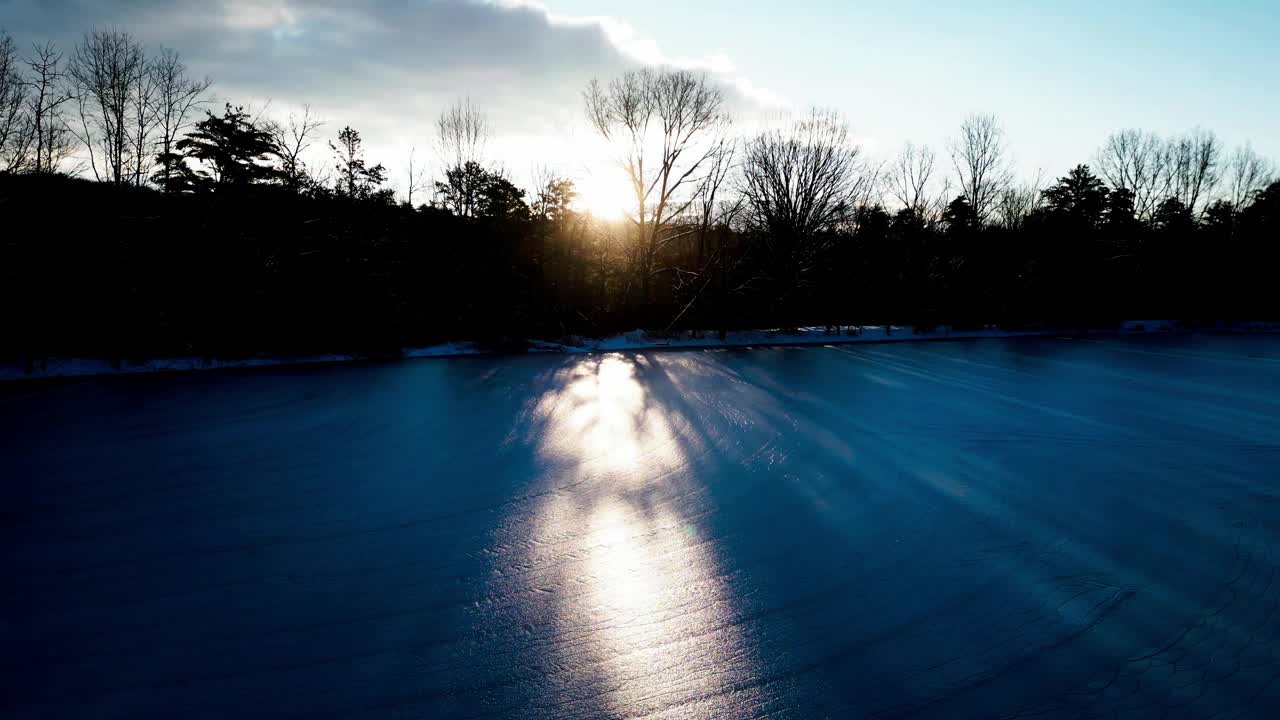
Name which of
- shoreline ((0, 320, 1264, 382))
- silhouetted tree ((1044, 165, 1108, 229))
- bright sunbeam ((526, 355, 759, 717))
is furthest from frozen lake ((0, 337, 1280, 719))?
silhouetted tree ((1044, 165, 1108, 229))

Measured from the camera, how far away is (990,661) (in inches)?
129

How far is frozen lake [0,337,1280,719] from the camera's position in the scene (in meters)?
3.04

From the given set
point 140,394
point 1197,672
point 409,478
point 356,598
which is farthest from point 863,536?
point 140,394

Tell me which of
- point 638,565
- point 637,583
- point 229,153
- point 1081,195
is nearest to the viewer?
point 637,583

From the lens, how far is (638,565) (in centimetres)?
443

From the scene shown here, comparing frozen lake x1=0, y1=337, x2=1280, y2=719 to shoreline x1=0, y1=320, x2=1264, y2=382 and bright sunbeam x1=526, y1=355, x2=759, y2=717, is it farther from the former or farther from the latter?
shoreline x1=0, y1=320, x2=1264, y2=382

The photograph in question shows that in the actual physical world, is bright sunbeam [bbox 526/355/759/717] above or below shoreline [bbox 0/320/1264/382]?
below

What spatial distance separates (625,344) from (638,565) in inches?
665

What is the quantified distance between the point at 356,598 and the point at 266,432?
5.83 metres

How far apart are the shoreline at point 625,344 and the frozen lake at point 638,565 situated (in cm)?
540

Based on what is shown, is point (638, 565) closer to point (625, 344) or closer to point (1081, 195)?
point (625, 344)

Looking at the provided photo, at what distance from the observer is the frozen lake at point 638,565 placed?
3037mm

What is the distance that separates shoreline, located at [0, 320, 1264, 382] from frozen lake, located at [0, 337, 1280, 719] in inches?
213

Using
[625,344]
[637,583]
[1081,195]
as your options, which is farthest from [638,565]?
[1081,195]
